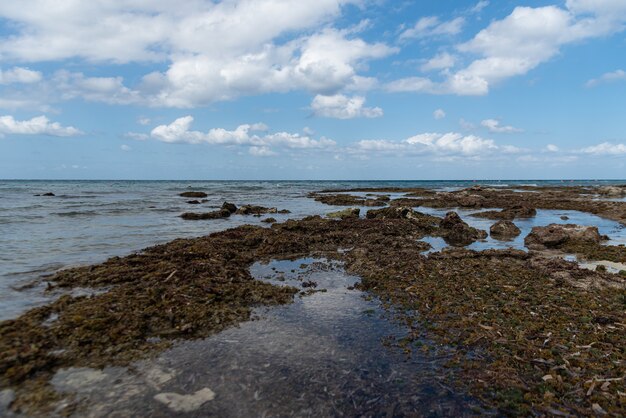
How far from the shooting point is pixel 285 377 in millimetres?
6562

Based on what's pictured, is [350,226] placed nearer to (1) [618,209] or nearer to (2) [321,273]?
(2) [321,273]

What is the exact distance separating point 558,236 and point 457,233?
503 centimetres

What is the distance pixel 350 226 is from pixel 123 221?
17099mm

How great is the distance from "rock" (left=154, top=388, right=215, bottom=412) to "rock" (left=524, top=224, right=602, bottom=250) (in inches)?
690

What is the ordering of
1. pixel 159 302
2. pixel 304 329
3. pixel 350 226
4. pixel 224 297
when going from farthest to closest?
1. pixel 350 226
2. pixel 224 297
3. pixel 159 302
4. pixel 304 329

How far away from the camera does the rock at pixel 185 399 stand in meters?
5.62

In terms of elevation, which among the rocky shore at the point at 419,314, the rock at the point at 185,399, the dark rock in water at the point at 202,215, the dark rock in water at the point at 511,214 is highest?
the dark rock in water at the point at 511,214

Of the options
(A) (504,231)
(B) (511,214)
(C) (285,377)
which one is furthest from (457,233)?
(C) (285,377)

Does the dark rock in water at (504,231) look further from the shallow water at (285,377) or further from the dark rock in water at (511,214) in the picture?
the shallow water at (285,377)

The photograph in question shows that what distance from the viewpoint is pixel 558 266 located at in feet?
42.9

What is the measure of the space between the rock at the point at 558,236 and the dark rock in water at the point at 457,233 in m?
2.76

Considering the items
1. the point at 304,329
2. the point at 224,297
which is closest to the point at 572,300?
the point at 304,329

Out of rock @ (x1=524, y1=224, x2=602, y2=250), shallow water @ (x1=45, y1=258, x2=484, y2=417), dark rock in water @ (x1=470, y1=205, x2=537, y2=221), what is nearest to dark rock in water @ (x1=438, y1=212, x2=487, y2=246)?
rock @ (x1=524, y1=224, x2=602, y2=250)

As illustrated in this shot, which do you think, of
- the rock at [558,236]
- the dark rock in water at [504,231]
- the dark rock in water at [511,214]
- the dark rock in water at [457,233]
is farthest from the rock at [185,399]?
the dark rock in water at [511,214]
